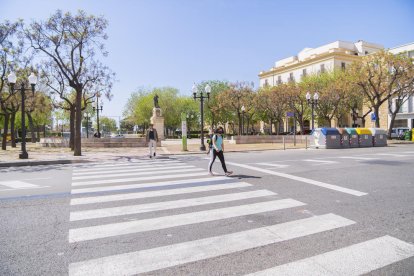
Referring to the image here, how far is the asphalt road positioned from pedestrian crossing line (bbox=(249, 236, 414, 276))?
0.04 feet

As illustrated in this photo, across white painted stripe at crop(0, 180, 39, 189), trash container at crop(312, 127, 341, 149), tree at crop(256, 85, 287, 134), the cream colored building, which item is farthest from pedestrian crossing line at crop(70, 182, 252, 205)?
the cream colored building

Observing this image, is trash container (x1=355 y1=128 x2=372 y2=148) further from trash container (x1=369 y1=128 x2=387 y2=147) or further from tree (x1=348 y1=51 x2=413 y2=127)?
tree (x1=348 y1=51 x2=413 y2=127)

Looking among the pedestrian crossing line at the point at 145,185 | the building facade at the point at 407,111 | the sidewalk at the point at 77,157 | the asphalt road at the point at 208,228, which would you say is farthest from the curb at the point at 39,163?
the building facade at the point at 407,111

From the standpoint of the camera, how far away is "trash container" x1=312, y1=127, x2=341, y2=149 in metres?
23.8

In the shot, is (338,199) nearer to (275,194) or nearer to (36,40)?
(275,194)

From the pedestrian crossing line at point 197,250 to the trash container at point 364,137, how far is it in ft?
75.7

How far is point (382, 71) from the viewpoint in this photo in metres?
31.6

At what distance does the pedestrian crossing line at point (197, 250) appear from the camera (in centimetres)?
336

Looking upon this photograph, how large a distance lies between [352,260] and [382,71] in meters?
33.5

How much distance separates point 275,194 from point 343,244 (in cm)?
295

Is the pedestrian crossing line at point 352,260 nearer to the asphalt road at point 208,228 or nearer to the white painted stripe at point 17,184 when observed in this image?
the asphalt road at point 208,228

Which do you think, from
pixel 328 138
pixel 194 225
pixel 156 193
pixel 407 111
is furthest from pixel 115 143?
pixel 407 111

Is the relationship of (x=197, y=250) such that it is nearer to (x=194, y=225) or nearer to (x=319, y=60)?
(x=194, y=225)

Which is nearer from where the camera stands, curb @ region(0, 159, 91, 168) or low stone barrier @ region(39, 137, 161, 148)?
curb @ region(0, 159, 91, 168)
